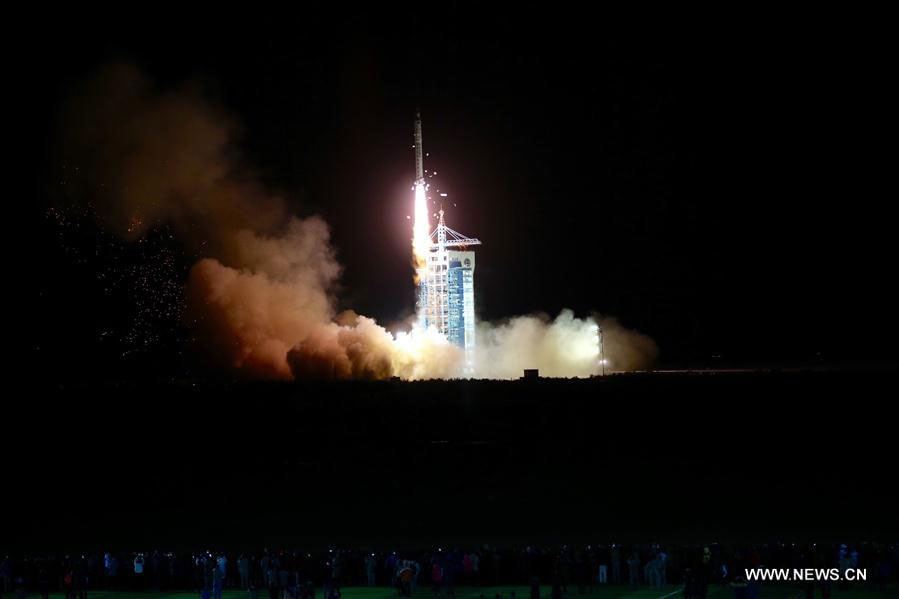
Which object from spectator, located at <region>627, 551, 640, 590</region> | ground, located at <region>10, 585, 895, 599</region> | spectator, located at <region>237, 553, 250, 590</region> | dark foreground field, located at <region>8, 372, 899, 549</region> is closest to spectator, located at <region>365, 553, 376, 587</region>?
ground, located at <region>10, 585, 895, 599</region>

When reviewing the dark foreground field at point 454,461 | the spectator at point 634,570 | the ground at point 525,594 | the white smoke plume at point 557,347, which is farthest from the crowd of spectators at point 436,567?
the white smoke plume at point 557,347

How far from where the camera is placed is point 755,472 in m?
29.2

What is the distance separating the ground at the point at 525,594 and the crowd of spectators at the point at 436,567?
0.23m

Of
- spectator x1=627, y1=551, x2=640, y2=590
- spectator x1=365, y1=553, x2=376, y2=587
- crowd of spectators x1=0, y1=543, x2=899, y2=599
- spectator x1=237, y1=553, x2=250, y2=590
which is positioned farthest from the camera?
spectator x1=365, y1=553, x2=376, y2=587

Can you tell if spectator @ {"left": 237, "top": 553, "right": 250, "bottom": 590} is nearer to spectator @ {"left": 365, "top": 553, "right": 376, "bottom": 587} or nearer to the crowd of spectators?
the crowd of spectators

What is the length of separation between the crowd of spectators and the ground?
0.23 metres

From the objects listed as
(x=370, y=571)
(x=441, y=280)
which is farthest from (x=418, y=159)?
(x=370, y=571)

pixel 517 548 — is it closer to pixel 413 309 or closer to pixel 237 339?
pixel 237 339

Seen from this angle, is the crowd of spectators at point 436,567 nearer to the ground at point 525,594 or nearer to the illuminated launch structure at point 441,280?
the ground at point 525,594

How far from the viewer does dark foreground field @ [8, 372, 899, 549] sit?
26531mm

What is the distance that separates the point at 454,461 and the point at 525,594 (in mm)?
11860

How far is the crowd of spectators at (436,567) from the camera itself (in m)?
20.2

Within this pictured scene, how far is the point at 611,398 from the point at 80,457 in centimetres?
1604

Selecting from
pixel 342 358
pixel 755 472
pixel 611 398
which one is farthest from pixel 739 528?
pixel 342 358
